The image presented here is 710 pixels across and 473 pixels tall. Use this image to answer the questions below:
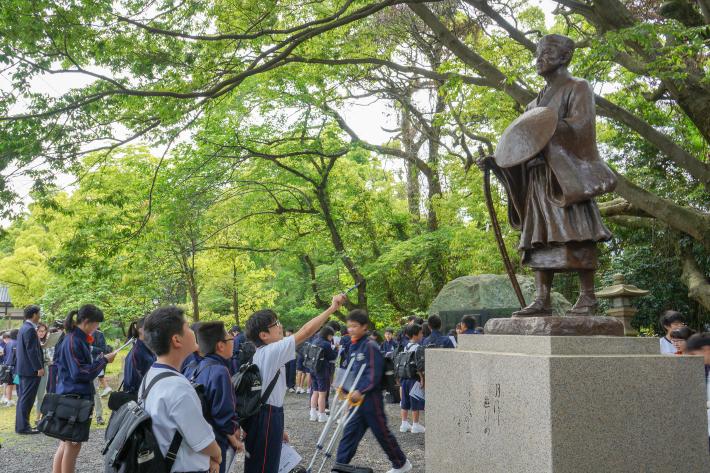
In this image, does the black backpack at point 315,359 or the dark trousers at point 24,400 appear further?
the black backpack at point 315,359

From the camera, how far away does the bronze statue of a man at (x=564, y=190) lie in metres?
4.73

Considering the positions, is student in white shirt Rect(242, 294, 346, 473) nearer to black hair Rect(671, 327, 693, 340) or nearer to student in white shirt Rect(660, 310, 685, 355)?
black hair Rect(671, 327, 693, 340)

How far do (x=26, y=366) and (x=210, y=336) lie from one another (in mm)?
7154

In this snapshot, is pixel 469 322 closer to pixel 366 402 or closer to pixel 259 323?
pixel 366 402

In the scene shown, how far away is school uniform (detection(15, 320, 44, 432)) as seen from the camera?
10.2 metres

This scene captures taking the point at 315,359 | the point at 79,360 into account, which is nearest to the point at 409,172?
the point at 315,359

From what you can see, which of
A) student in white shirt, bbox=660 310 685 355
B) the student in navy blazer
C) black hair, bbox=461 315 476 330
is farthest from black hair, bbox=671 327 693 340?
the student in navy blazer

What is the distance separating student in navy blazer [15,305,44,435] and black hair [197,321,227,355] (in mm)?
6767

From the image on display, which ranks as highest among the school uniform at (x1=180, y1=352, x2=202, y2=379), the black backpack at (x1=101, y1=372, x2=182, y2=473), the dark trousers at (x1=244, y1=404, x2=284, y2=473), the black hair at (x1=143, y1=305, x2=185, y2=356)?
the black hair at (x1=143, y1=305, x2=185, y2=356)

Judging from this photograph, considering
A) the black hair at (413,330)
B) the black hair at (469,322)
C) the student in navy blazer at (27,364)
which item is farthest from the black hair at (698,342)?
the student in navy blazer at (27,364)

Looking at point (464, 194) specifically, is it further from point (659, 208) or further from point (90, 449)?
point (90, 449)

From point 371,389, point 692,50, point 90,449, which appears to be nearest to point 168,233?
point 90,449

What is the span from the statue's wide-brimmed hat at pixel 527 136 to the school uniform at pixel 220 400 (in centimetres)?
269

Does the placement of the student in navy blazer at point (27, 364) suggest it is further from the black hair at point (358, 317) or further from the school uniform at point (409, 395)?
the black hair at point (358, 317)
